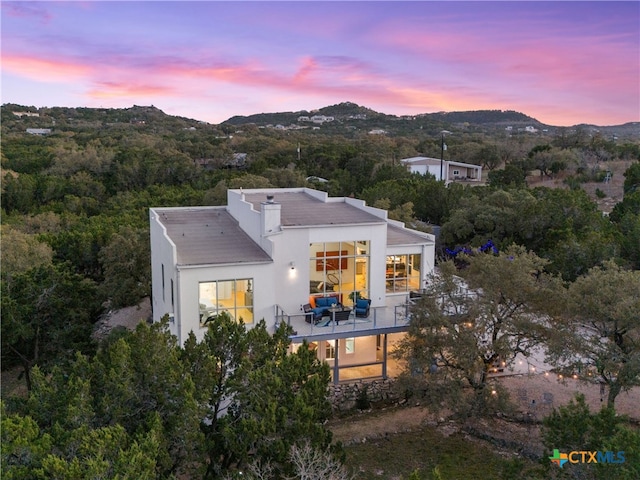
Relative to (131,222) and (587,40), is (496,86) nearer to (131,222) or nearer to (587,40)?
(587,40)

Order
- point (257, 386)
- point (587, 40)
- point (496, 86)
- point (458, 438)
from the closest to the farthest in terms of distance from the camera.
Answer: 1. point (257, 386)
2. point (458, 438)
3. point (587, 40)
4. point (496, 86)

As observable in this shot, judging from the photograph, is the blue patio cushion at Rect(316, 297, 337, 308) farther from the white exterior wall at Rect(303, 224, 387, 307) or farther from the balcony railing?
the white exterior wall at Rect(303, 224, 387, 307)

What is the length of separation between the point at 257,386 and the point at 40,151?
61.2m

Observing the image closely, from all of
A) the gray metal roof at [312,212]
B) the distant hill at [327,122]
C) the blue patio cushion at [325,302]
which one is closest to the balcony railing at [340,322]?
the blue patio cushion at [325,302]

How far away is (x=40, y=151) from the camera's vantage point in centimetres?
6044

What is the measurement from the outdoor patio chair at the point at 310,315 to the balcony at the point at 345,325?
75 millimetres

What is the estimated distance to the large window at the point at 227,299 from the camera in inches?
594

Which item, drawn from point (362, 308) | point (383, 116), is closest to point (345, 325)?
point (362, 308)

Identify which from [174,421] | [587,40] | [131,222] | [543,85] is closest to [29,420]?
[174,421]

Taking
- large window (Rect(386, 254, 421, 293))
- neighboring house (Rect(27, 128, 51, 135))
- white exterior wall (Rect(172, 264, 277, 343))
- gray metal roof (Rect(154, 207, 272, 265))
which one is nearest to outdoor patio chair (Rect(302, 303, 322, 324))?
white exterior wall (Rect(172, 264, 277, 343))

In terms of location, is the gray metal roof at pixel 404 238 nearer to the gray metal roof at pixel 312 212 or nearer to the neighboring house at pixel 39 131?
the gray metal roof at pixel 312 212

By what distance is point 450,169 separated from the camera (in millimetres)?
62469

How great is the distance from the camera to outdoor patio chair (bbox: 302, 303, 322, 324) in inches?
611

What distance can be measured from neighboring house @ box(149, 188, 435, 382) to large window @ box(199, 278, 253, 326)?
30 millimetres
